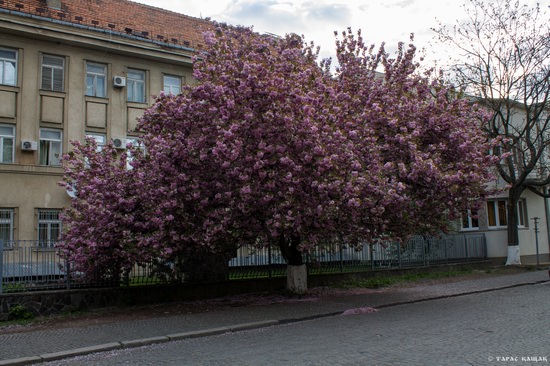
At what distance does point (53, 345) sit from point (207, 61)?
7214mm

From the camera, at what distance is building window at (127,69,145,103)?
23.7 meters

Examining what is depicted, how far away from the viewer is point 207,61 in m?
12.7

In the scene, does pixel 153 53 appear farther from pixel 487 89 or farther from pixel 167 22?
pixel 487 89

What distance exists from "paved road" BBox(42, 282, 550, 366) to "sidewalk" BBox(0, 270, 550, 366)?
1.12 feet

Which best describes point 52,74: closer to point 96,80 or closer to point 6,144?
point 96,80

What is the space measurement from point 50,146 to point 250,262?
11.1 meters

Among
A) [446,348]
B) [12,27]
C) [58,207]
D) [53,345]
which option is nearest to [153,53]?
[12,27]

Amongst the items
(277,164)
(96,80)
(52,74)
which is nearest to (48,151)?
(52,74)

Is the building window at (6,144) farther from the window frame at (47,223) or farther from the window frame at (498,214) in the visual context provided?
the window frame at (498,214)

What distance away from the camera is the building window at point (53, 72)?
2169 centimetres

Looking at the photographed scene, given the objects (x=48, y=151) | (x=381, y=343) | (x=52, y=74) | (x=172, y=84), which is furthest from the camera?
(x=172, y=84)

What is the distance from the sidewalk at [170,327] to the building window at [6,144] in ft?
39.9

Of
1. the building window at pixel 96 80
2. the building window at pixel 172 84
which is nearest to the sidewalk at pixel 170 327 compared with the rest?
the building window at pixel 96 80

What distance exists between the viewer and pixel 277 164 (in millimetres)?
11828
